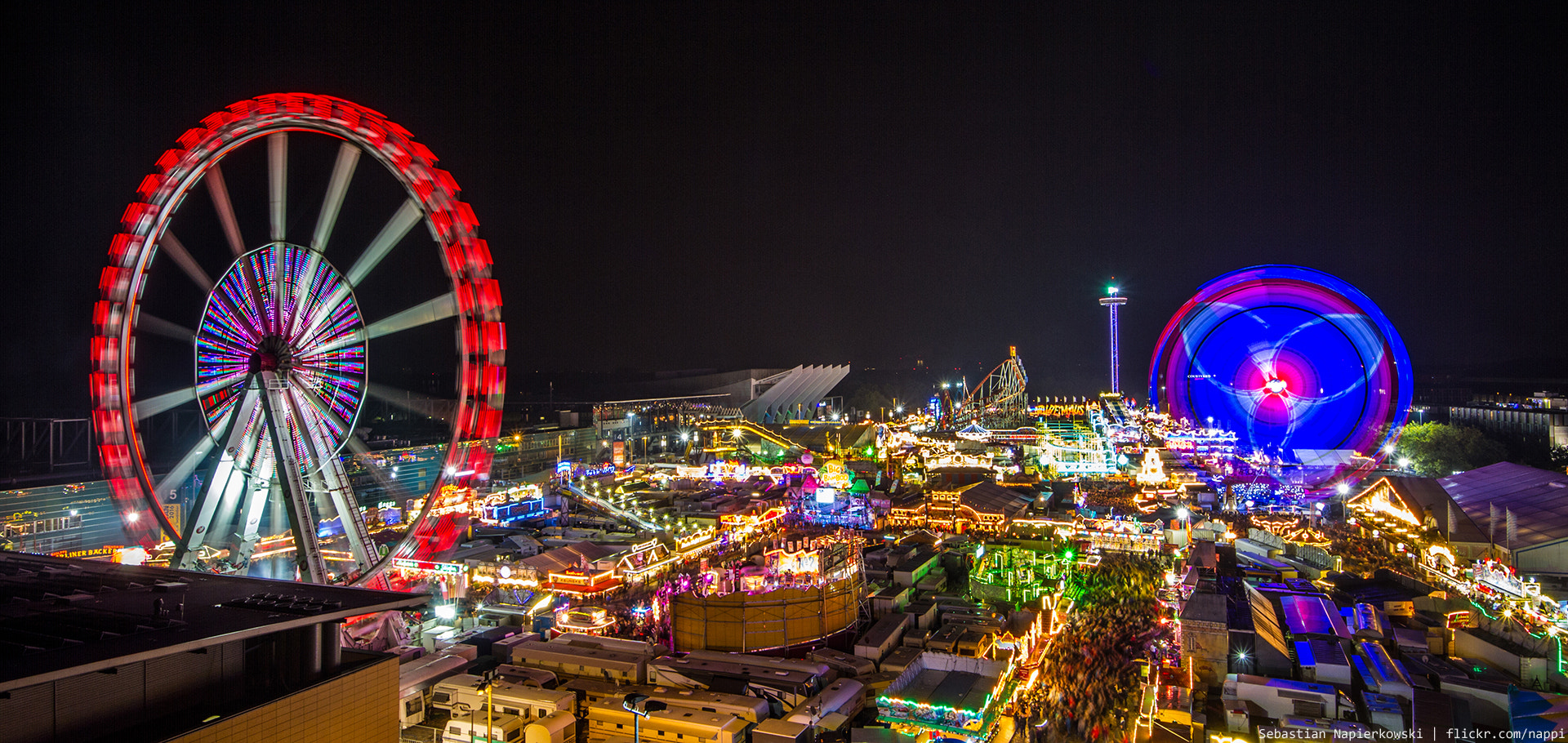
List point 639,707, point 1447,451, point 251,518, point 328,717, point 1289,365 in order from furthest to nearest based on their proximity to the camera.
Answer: point 1289,365 → point 1447,451 → point 251,518 → point 639,707 → point 328,717

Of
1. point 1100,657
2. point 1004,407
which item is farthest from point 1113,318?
point 1100,657

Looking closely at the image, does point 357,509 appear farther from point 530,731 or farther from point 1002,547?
point 1002,547

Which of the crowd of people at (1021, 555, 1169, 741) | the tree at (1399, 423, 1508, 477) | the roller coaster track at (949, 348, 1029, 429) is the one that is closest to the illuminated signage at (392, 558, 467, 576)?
the crowd of people at (1021, 555, 1169, 741)

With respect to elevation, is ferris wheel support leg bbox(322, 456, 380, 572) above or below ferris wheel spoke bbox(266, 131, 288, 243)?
below

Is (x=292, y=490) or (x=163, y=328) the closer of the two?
(x=292, y=490)

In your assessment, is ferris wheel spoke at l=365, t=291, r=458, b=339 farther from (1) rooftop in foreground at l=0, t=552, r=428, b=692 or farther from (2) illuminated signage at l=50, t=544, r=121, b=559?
(2) illuminated signage at l=50, t=544, r=121, b=559

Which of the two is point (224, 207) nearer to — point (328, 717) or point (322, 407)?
point (322, 407)
